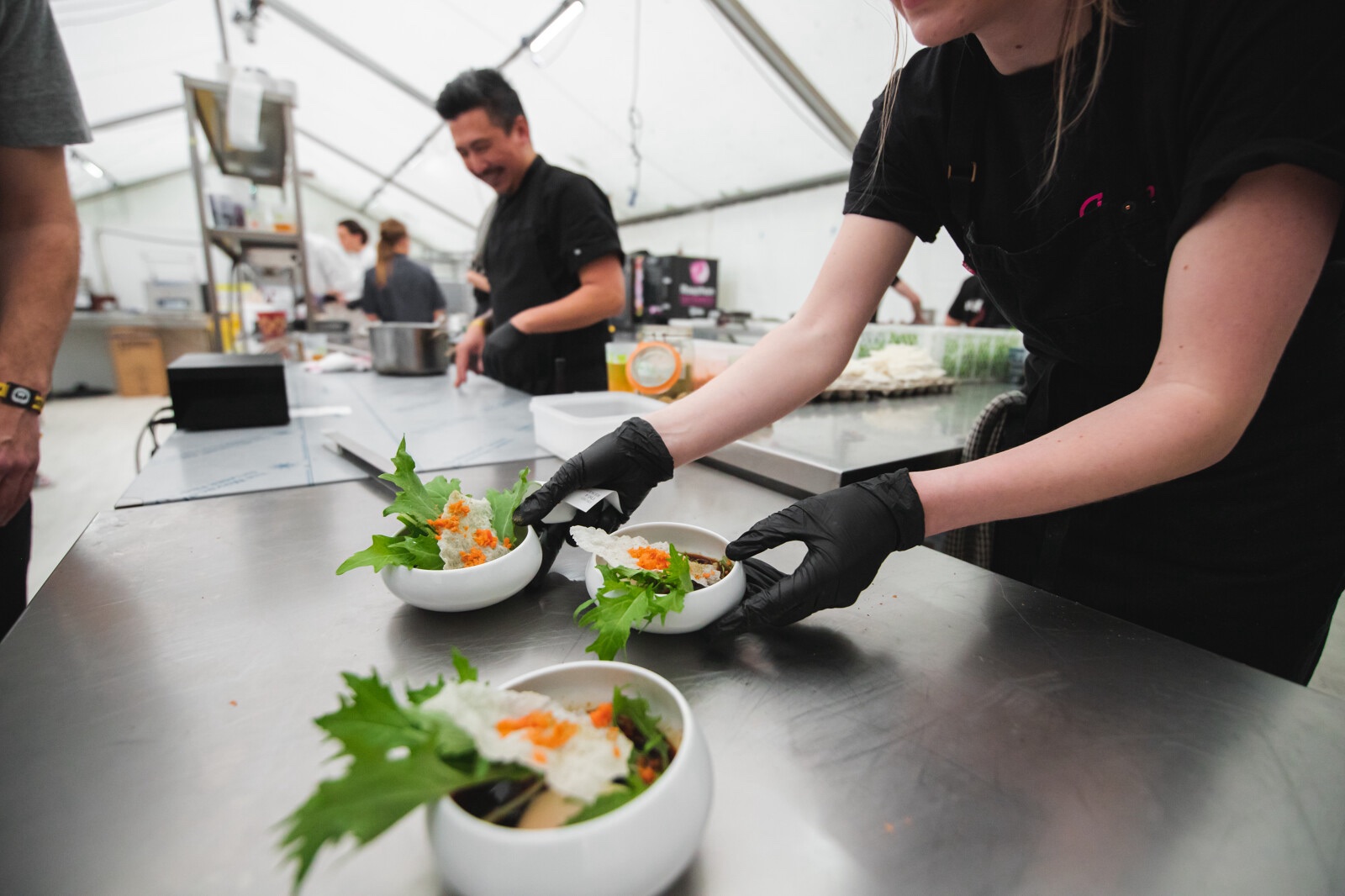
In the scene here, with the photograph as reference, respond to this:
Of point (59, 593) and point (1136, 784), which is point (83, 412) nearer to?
point (59, 593)

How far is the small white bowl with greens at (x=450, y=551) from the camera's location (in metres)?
0.68

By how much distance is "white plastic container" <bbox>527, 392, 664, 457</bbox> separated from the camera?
50.4 inches

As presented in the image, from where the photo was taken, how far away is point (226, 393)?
5.20ft

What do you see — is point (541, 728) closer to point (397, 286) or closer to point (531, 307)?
point (531, 307)

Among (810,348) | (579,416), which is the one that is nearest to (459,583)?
(810,348)

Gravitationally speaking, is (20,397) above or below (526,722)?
above

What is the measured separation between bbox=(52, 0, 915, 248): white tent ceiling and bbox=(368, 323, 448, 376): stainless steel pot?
2.46 metres

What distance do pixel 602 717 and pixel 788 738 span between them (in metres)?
0.20

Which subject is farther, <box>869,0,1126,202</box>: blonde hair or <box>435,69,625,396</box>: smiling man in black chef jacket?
<box>435,69,625,396</box>: smiling man in black chef jacket

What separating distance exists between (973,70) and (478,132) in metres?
1.75

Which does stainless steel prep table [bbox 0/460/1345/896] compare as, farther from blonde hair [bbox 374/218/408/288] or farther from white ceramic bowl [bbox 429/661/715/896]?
blonde hair [bbox 374/218/408/288]

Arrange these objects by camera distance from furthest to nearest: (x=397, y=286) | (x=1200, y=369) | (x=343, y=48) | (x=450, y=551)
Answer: (x=343, y=48)
(x=397, y=286)
(x=450, y=551)
(x=1200, y=369)

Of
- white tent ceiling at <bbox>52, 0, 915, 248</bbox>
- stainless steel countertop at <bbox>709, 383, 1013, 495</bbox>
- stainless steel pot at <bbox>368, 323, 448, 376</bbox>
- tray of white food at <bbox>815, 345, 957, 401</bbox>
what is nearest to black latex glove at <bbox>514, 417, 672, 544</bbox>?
stainless steel countertop at <bbox>709, 383, 1013, 495</bbox>

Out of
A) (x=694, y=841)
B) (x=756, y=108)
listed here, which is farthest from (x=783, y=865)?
(x=756, y=108)
